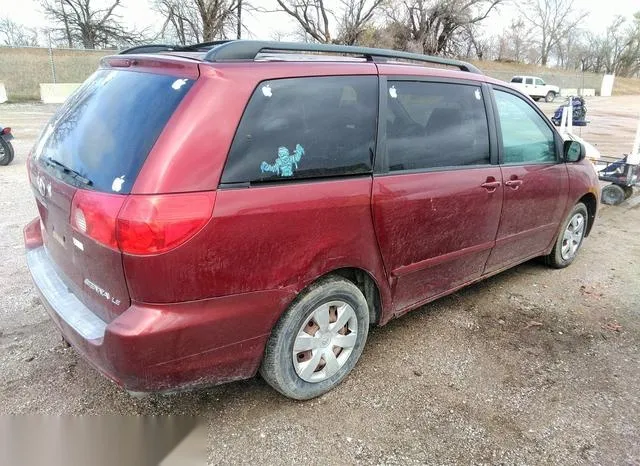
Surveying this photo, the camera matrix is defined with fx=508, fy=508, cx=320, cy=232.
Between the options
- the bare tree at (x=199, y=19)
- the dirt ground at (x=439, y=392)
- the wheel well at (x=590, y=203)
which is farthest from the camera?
the bare tree at (x=199, y=19)

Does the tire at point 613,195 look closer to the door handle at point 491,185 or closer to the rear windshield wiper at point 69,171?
the door handle at point 491,185

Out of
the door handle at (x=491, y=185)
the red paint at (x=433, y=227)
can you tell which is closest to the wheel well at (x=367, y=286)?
the red paint at (x=433, y=227)

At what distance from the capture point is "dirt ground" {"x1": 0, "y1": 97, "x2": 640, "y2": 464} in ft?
8.04

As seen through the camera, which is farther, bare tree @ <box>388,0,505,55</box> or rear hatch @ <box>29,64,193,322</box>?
bare tree @ <box>388,0,505,55</box>

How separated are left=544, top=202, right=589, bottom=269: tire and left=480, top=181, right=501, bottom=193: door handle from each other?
1.43 m

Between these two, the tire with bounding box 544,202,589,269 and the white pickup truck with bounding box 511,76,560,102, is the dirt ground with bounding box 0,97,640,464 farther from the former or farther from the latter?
the white pickup truck with bounding box 511,76,560,102

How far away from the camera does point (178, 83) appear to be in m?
2.21

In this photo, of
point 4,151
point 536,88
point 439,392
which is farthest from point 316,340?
point 536,88

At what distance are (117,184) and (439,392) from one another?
2.03 m

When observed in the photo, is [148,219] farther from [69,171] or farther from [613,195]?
[613,195]

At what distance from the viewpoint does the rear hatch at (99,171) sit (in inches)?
82.4

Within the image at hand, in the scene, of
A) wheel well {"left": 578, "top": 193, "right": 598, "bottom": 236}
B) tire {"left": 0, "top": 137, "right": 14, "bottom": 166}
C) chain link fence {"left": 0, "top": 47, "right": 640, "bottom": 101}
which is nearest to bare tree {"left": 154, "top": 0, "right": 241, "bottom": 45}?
chain link fence {"left": 0, "top": 47, "right": 640, "bottom": 101}

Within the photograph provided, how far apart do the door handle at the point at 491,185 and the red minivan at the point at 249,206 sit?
1 cm

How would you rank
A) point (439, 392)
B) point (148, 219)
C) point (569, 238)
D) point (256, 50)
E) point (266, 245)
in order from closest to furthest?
point (148, 219) < point (266, 245) < point (256, 50) < point (439, 392) < point (569, 238)
